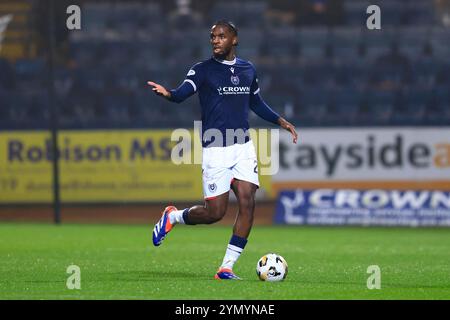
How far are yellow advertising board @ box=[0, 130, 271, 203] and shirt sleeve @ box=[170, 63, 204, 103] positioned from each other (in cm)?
1173

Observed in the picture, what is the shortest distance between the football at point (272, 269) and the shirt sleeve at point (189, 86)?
5.62 feet

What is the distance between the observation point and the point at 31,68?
78.2ft

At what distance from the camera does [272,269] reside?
962cm

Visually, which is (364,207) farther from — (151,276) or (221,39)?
(221,39)

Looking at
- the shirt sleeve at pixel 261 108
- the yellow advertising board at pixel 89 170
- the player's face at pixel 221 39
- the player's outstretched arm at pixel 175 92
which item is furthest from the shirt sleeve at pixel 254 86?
the yellow advertising board at pixel 89 170

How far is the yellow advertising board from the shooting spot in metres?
21.7

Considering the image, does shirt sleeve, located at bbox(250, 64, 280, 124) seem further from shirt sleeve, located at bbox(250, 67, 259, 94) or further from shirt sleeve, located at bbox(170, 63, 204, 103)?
shirt sleeve, located at bbox(170, 63, 204, 103)

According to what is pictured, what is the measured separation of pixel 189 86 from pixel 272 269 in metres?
1.90

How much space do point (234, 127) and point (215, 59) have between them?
72 centimetres

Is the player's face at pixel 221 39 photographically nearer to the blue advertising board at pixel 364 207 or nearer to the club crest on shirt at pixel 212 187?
the club crest on shirt at pixel 212 187

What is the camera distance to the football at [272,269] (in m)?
9.61

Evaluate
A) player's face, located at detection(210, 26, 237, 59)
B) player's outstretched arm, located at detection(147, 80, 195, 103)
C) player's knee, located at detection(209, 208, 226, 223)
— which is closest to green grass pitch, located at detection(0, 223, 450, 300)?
player's knee, located at detection(209, 208, 226, 223)

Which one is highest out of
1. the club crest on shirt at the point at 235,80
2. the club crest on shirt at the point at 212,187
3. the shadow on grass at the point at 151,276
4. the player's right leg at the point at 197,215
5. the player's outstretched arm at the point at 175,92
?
the club crest on shirt at the point at 235,80
